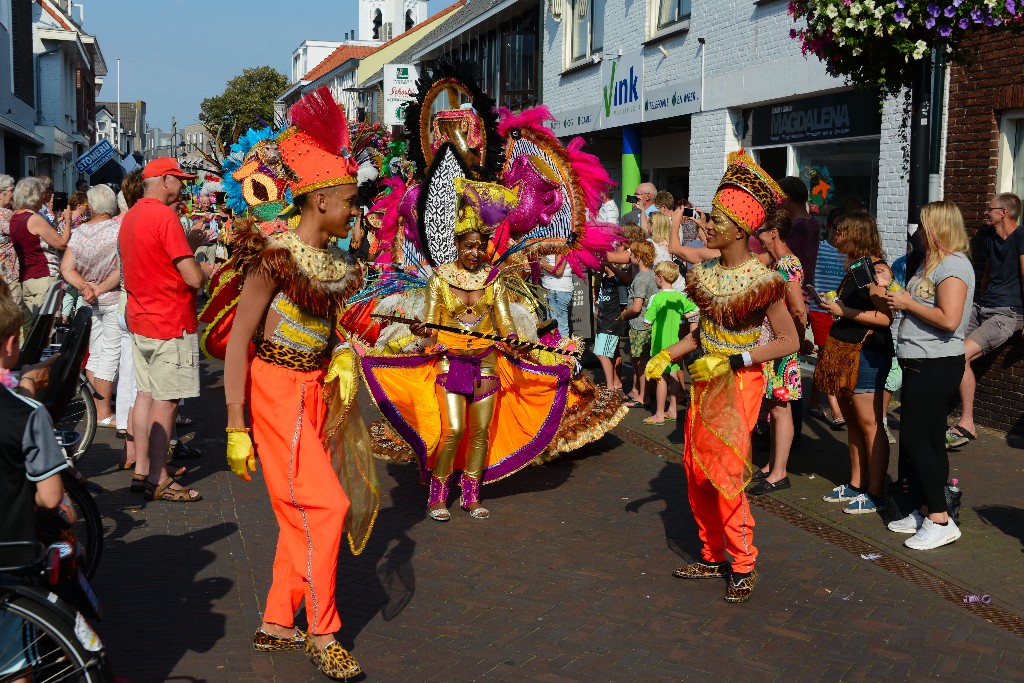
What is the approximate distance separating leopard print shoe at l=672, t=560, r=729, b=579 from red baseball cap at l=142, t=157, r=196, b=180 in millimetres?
4031

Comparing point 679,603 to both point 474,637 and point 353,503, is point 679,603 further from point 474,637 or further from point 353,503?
point 353,503

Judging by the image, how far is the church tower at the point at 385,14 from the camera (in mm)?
84188

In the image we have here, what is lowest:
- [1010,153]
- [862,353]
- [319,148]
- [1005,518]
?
[1005,518]

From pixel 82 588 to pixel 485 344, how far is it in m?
3.30

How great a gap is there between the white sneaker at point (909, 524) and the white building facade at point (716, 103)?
5.03m

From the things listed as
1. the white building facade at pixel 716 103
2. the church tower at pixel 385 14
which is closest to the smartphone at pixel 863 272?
the white building facade at pixel 716 103

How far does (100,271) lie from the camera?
8.53 metres

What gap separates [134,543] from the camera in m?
6.13

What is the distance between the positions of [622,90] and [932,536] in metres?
13.6

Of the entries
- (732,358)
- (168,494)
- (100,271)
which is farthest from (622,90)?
(732,358)

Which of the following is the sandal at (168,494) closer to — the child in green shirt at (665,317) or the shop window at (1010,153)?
the child in green shirt at (665,317)

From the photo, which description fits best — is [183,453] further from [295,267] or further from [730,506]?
[730,506]

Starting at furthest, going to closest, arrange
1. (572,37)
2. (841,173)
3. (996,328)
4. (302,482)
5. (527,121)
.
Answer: (572,37) → (841,173) → (996,328) → (527,121) → (302,482)

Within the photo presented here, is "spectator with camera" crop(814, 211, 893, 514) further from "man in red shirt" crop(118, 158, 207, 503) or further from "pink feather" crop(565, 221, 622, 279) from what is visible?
"man in red shirt" crop(118, 158, 207, 503)
